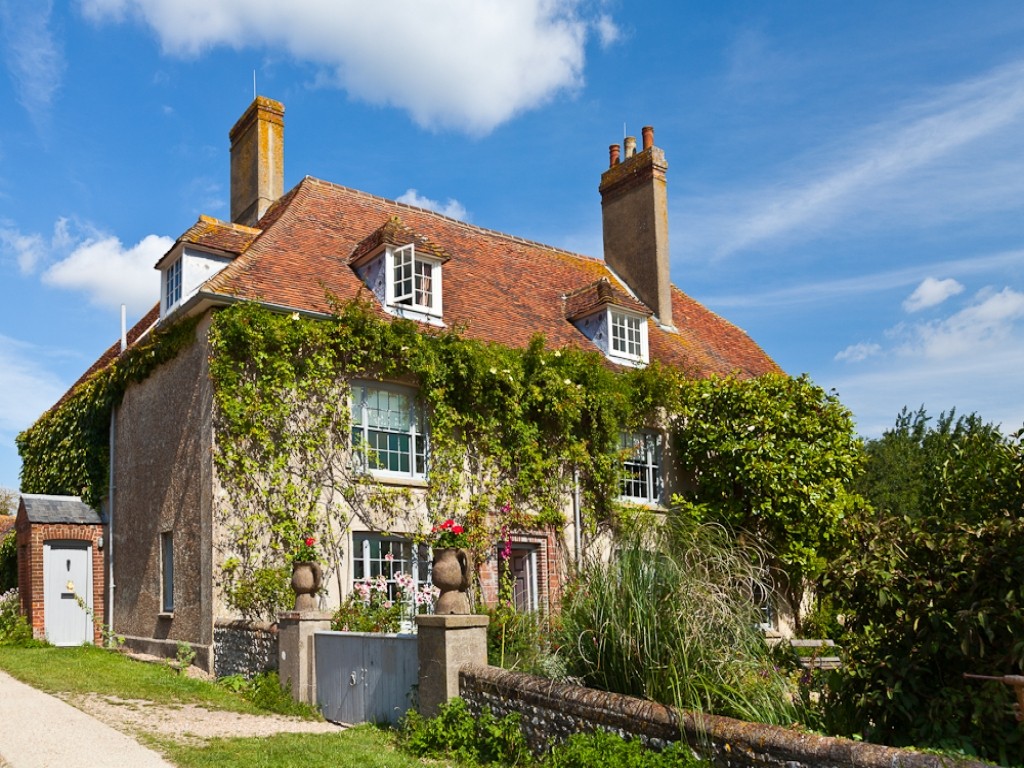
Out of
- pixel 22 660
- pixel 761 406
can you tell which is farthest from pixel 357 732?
pixel 761 406

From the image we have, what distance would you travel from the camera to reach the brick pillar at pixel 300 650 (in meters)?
11.2

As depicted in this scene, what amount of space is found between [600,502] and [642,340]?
3.77 meters

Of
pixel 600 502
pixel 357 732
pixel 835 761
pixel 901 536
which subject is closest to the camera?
pixel 835 761

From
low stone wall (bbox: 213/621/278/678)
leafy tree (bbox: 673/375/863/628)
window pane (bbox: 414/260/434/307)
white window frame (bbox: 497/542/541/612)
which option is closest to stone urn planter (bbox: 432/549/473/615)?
low stone wall (bbox: 213/621/278/678)

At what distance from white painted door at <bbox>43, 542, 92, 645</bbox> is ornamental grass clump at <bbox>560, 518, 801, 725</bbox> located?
12.6 meters

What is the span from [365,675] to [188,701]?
9.10 ft

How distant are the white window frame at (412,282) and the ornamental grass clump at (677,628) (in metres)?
8.51

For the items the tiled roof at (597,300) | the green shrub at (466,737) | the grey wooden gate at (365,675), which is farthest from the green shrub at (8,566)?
the green shrub at (466,737)

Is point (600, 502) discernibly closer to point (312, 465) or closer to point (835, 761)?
point (312, 465)

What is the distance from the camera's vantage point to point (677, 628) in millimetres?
7449

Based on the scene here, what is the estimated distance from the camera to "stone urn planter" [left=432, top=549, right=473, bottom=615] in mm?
9328

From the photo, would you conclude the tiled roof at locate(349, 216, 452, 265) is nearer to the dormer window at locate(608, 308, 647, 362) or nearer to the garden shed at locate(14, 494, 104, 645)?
the dormer window at locate(608, 308, 647, 362)

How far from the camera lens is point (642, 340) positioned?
63.4 feet

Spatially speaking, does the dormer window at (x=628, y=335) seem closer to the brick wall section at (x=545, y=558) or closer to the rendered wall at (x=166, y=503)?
the brick wall section at (x=545, y=558)
